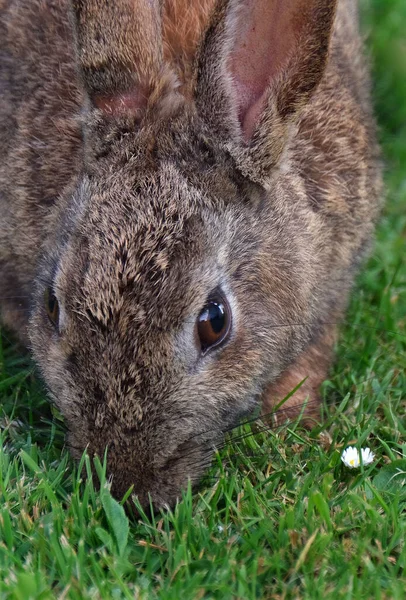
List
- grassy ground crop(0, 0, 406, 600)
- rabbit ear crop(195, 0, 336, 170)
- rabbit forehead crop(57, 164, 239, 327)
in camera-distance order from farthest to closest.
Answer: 1. rabbit ear crop(195, 0, 336, 170)
2. rabbit forehead crop(57, 164, 239, 327)
3. grassy ground crop(0, 0, 406, 600)

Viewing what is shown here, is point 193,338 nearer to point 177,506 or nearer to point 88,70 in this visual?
point 177,506

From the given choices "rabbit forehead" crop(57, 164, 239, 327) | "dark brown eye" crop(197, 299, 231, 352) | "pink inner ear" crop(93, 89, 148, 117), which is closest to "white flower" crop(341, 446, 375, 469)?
"dark brown eye" crop(197, 299, 231, 352)

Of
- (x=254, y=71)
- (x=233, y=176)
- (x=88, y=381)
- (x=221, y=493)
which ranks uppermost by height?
(x=254, y=71)

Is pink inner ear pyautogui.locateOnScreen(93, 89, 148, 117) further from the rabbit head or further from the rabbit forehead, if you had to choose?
the rabbit forehead

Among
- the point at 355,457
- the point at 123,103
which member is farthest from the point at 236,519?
the point at 123,103

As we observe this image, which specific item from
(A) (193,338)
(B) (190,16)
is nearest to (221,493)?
(A) (193,338)

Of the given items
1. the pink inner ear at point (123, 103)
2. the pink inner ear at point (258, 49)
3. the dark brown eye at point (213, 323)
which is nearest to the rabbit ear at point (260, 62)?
the pink inner ear at point (258, 49)
